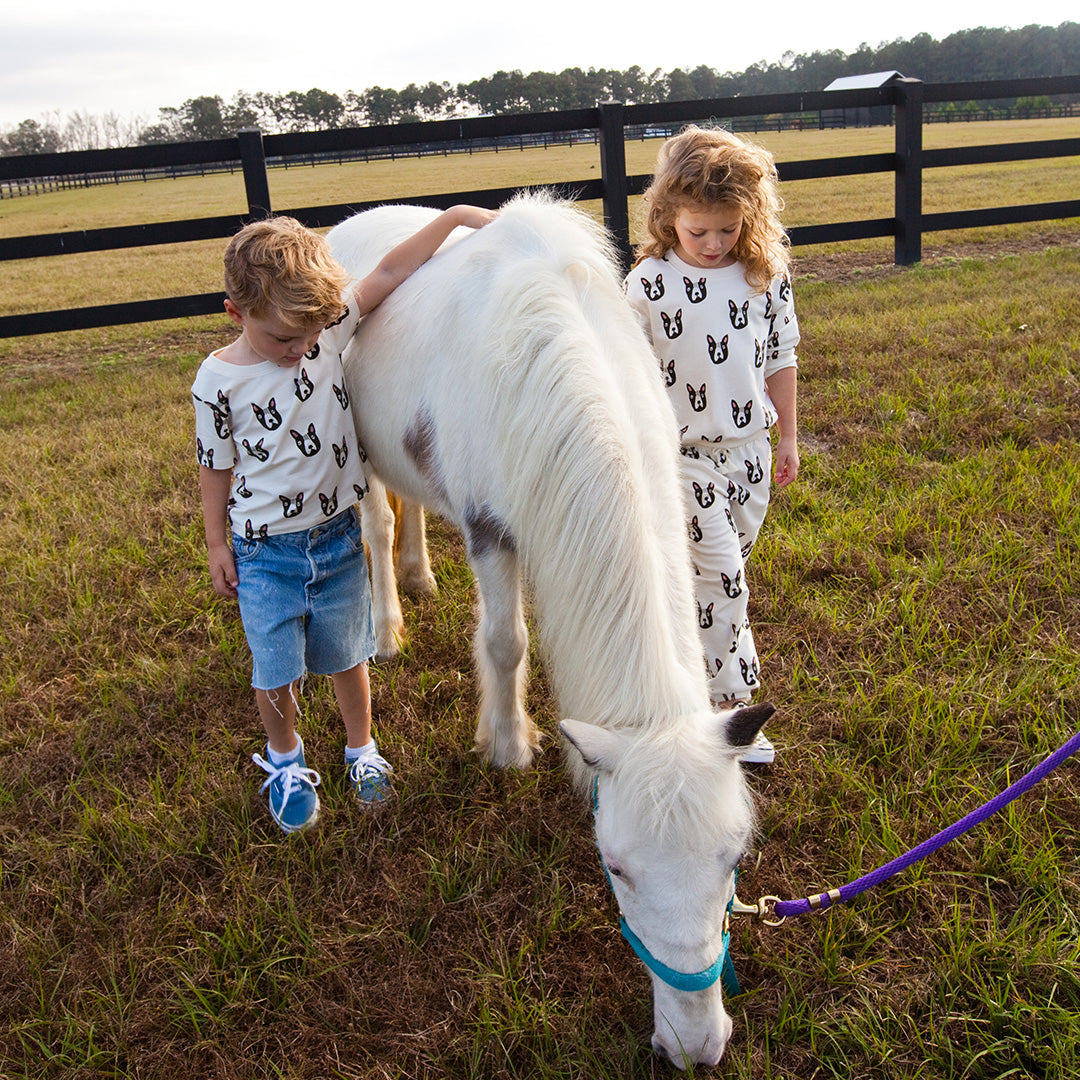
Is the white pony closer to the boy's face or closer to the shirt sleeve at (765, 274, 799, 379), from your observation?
the boy's face

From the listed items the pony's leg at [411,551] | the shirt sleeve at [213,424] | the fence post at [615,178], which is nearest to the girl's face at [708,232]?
the shirt sleeve at [213,424]

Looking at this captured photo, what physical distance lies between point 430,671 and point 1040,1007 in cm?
191

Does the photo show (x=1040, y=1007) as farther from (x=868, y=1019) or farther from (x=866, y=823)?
(x=866, y=823)

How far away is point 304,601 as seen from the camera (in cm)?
220

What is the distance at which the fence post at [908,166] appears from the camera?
7.71 meters

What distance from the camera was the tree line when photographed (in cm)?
4588

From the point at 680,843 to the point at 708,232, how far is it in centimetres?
150

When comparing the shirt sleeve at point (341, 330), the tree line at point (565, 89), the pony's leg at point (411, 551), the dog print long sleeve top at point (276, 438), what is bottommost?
the pony's leg at point (411, 551)

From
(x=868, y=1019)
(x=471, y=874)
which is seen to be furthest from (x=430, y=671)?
(x=868, y=1019)

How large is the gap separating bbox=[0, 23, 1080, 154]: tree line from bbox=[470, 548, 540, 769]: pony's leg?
40837 millimetres

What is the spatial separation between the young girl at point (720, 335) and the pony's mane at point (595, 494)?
0.79 ft

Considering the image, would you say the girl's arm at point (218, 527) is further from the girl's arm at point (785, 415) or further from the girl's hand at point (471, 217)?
the girl's arm at point (785, 415)

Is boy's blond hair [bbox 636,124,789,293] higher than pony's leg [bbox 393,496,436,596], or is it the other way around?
boy's blond hair [bbox 636,124,789,293]

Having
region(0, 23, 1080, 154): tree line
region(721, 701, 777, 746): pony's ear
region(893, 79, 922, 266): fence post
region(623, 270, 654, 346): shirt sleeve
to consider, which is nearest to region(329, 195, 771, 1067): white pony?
region(721, 701, 777, 746): pony's ear
